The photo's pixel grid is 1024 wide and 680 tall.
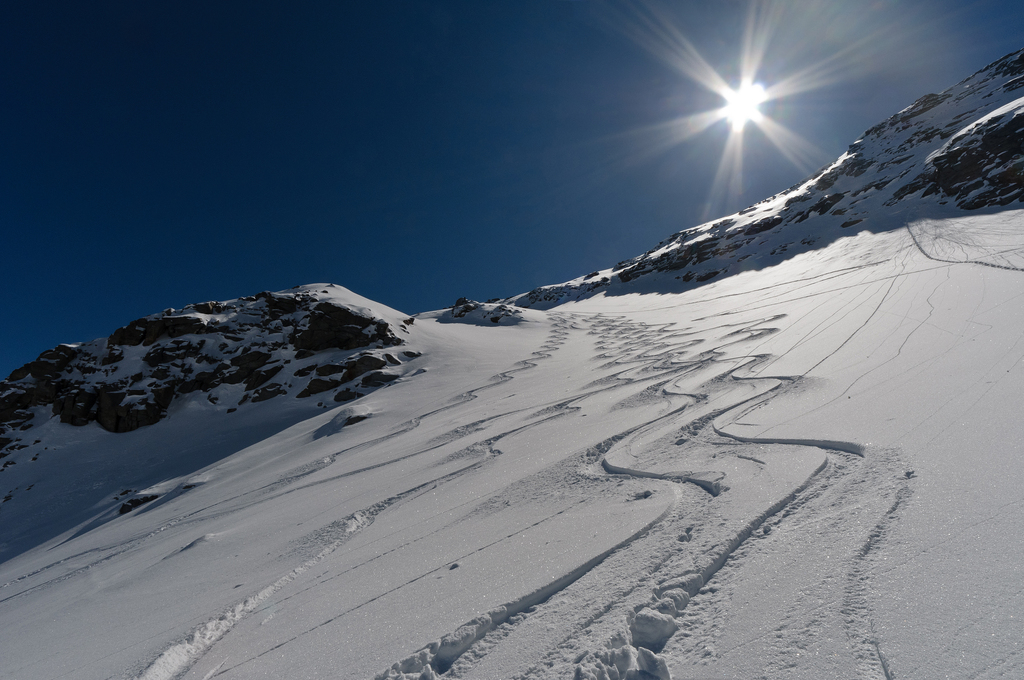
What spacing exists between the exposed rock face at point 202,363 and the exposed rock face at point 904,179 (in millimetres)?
27741

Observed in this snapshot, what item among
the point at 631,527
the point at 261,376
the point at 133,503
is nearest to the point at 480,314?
the point at 261,376

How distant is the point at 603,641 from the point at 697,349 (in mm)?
7833

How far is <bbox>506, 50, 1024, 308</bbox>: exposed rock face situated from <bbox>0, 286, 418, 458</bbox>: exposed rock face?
2774cm

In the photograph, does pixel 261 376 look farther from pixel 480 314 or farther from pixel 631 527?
pixel 631 527

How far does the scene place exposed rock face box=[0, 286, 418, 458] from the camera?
47.1ft

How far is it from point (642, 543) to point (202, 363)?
65.4ft

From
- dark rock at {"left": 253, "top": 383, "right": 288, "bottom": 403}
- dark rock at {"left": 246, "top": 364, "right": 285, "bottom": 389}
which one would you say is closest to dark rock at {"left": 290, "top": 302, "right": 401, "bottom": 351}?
dark rock at {"left": 246, "top": 364, "right": 285, "bottom": 389}

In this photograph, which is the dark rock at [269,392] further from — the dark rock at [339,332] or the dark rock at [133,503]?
the dark rock at [133,503]

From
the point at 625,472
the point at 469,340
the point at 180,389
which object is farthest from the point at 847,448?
the point at 180,389

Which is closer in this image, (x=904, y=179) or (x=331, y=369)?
(x=331, y=369)

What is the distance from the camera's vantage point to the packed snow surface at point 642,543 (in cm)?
157

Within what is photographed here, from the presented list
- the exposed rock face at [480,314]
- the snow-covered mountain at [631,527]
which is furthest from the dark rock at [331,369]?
the exposed rock face at [480,314]

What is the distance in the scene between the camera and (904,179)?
87.7 feet

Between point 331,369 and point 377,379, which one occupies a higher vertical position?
point 331,369
